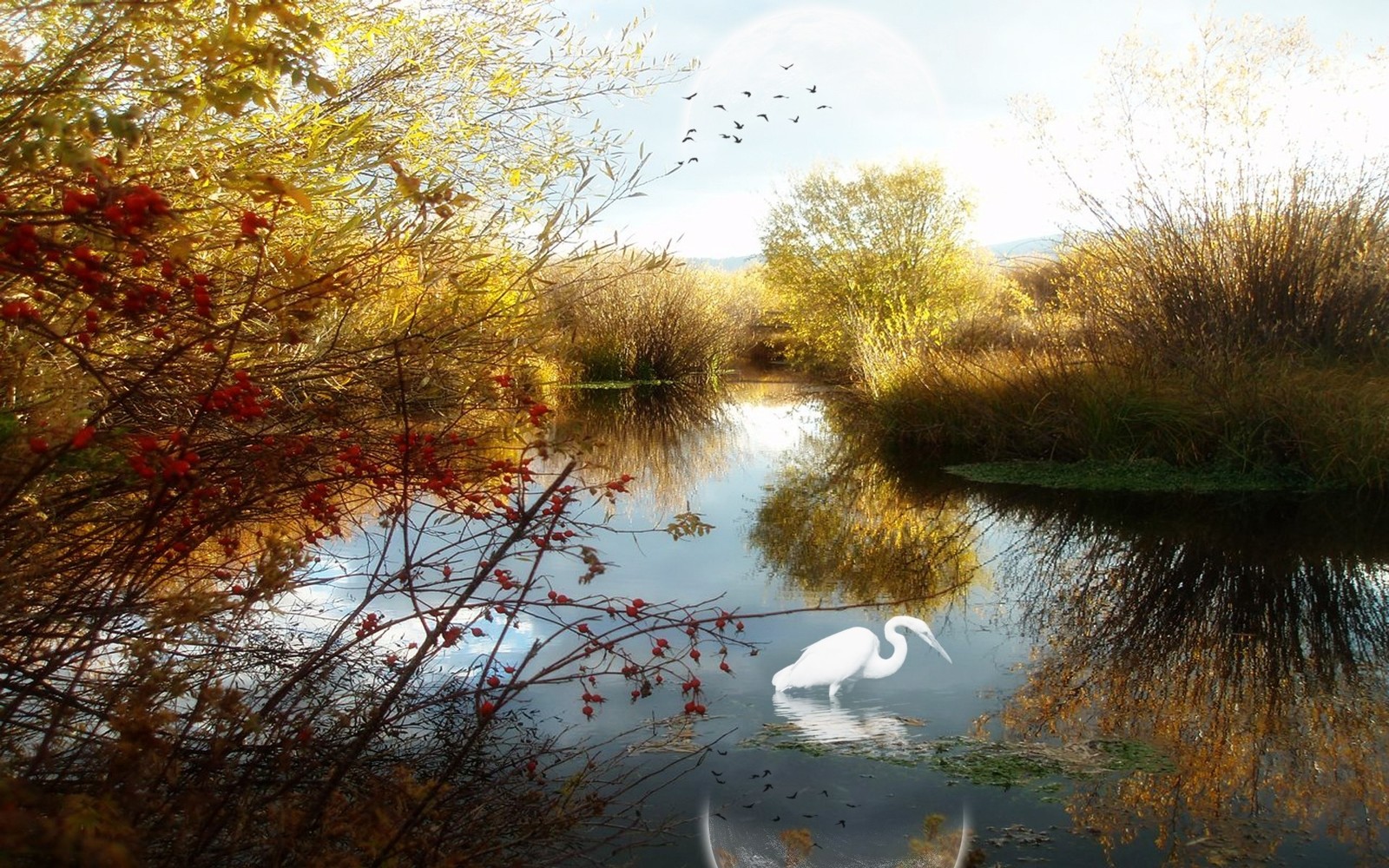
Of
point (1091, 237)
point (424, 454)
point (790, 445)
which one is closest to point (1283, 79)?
point (1091, 237)

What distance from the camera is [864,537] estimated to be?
20.7 feet

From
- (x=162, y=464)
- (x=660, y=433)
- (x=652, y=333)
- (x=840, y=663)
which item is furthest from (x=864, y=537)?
(x=652, y=333)

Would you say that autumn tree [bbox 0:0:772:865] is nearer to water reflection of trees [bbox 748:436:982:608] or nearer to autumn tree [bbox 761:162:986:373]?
water reflection of trees [bbox 748:436:982:608]

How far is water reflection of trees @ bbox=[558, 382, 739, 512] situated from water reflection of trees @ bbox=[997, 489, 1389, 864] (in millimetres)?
2606

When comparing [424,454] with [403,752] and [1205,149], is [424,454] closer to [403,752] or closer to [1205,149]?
[403,752]

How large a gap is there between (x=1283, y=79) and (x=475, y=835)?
390 inches

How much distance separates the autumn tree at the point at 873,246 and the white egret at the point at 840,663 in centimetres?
1830

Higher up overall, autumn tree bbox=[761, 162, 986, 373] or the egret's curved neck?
autumn tree bbox=[761, 162, 986, 373]

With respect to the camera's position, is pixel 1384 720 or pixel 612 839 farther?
pixel 1384 720

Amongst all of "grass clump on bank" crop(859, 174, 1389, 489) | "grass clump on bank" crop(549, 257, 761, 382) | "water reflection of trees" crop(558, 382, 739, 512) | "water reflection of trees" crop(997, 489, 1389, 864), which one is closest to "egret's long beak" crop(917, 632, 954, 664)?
"water reflection of trees" crop(997, 489, 1389, 864)

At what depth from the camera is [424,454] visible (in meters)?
2.84

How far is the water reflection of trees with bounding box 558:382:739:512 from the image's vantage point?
9102 millimetres

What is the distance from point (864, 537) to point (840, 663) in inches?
108

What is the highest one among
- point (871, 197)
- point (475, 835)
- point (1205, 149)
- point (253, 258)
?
point (871, 197)
